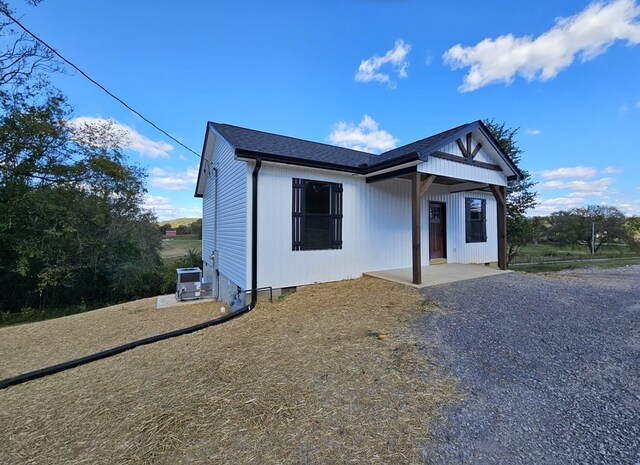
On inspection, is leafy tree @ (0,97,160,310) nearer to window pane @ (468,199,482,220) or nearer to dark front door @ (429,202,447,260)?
dark front door @ (429,202,447,260)

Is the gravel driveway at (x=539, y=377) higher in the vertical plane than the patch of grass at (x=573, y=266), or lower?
lower

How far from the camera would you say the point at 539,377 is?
263 cm

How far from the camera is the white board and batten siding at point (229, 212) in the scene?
6.27 metres

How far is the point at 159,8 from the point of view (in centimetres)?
736

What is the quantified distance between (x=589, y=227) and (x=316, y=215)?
29450 millimetres

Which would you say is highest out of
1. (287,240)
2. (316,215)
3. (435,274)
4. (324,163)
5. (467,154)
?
(467,154)

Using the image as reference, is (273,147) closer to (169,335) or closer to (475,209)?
(169,335)

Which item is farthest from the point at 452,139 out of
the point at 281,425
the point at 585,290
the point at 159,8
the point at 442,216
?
the point at 159,8

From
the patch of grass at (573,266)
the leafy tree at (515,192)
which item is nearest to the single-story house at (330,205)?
the patch of grass at (573,266)

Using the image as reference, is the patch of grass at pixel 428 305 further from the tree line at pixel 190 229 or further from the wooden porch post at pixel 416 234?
the tree line at pixel 190 229

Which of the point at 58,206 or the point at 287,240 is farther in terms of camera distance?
the point at 58,206

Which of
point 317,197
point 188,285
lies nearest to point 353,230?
point 317,197

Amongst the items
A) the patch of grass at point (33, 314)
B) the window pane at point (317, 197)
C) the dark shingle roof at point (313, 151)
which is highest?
the dark shingle roof at point (313, 151)

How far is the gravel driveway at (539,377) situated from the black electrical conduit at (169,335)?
3543 mm
